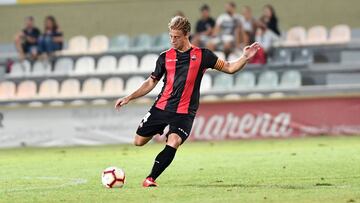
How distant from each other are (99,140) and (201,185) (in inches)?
485

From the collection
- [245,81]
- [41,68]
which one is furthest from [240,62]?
[41,68]

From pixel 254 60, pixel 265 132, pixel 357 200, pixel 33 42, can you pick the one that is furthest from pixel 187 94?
pixel 33 42

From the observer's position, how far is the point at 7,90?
2678 cm

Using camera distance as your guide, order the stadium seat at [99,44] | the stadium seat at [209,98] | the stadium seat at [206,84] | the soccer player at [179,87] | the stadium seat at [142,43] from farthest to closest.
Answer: the stadium seat at [99,44], the stadium seat at [142,43], the stadium seat at [206,84], the stadium seat at [209,98], the soccer player at [179,87]

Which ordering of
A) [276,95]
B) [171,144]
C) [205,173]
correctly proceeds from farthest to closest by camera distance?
1. [276,95]
2. [205,173]
3. [171,144]

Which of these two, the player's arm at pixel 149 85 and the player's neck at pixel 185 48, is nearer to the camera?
the player's neck at pixel 185 48

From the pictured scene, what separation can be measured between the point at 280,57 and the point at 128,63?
474 cm

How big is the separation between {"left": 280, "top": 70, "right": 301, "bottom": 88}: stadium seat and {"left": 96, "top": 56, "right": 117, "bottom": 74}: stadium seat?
5.42 meters

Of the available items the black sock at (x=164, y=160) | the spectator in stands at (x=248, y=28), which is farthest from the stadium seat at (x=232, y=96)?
the black sock at (x=164, y=160)

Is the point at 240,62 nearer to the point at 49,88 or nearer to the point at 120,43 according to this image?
the point at 49,88

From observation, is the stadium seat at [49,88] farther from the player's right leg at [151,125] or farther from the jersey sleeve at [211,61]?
the jersey sleeve at [211,61]

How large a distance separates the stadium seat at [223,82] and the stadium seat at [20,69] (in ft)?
20.3

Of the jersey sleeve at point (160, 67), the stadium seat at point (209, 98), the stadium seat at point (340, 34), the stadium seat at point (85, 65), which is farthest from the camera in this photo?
the stadium seat at point (85, 65)

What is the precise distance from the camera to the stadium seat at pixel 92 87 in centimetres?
2605
